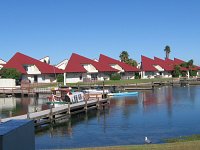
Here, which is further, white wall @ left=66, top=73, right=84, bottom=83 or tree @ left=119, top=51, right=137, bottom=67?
tree @ left=119, top=51, right=137, bottom=67

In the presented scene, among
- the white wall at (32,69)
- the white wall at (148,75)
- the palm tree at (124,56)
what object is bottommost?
the white wall at (148,75)

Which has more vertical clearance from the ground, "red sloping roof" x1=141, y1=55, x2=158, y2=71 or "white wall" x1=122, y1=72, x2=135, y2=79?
"red sloping roof" x1=141, y1=55, x2=158, y2=71

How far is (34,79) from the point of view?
94.2 m

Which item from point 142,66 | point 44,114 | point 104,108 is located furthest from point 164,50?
point 44,114

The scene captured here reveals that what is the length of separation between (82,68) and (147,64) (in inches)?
1209

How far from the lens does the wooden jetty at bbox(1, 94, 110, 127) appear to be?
3531 cm

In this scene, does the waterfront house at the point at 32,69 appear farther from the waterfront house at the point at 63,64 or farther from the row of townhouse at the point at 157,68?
the row of townhouse at the point at 157,68

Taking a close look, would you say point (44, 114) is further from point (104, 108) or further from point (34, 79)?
point (34, 79)

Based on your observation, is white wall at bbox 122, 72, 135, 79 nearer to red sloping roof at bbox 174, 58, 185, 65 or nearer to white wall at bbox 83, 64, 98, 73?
white wall at bbox 83, 64, 98, 73

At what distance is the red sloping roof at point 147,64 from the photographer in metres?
123

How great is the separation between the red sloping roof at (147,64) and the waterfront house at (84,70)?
1677 cm

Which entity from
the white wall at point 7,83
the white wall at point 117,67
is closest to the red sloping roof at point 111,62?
the white wall at point 117,67

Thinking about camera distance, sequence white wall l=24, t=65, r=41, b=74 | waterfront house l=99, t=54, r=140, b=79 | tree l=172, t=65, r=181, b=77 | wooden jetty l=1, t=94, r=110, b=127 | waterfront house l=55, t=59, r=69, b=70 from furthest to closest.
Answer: tree l=172, t=65, r=181, b=77 → waterfront house l=99, t=54, r=140, b=79 → waterfront house l=55, t=59, r=69, b=70 → white wall l=24, t=65, r=41, b=74 → wooden jetty l=1, t=94, r=110, b=127

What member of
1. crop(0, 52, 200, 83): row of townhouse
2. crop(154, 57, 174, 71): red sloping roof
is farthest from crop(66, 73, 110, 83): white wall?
crop(154, 57, 174, 71): red sloping roof
